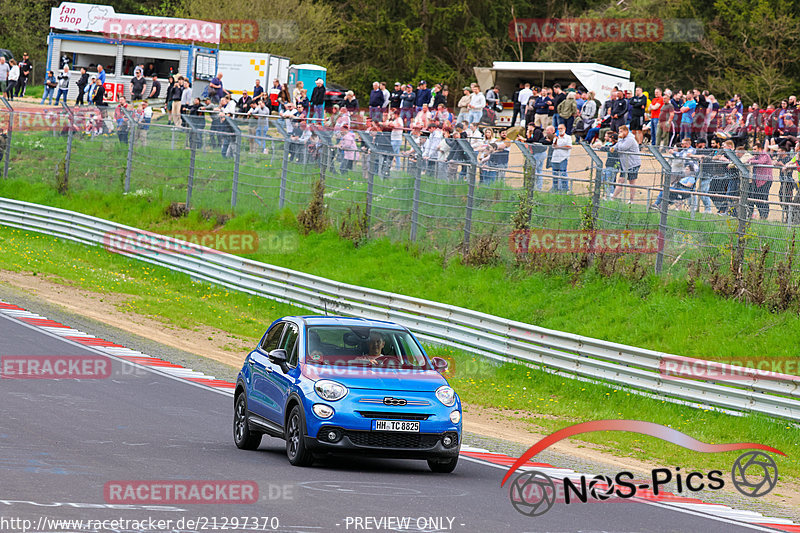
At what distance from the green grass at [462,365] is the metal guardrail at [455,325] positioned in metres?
0.22

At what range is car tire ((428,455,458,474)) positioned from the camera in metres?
11.6

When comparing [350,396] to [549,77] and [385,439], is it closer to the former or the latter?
[385,439]

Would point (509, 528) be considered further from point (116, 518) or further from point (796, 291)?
point (796, 291)

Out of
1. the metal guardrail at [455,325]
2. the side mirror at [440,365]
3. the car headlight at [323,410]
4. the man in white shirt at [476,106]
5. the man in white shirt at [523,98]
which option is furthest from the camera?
the man in white shirt at [523,98]

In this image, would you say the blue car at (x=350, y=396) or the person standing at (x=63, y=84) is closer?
the blue car at (x=350, y=396)

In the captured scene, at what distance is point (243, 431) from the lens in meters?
12.8

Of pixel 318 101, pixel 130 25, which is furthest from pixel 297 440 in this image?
pixel 130 25

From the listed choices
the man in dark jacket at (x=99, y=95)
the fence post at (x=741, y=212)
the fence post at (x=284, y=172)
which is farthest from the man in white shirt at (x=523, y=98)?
the fence post at (x=741, y=212)

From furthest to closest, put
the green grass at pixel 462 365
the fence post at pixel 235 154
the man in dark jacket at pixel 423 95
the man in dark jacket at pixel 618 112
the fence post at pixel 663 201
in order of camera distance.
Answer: the man in dark jacket at pixel 423 95
the fence post at pixel 235 154
the man in dark jacket at pixel 618 112
the fence post at pixel 663 201
the green grass at pixel 462 365

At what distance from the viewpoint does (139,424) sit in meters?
13.4

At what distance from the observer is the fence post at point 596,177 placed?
21688 mm

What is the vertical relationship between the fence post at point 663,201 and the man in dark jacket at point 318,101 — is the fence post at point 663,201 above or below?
below

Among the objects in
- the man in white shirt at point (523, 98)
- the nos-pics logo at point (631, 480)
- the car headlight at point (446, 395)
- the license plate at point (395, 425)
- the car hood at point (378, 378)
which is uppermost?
the man in white shirt at point (523, 98)

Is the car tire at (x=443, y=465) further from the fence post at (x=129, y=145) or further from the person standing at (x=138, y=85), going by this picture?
the person standing at (x=138, y=85)
